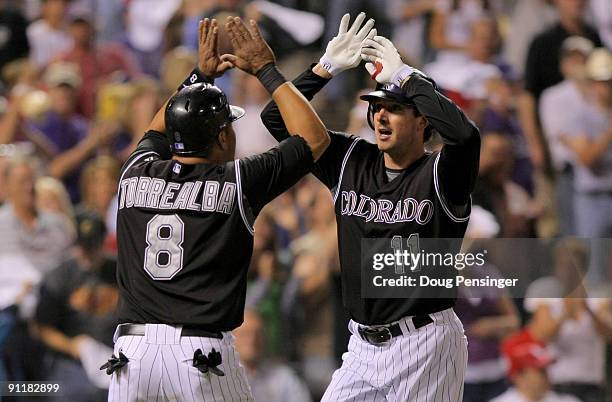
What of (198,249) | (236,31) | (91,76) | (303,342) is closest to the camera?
(198,249)

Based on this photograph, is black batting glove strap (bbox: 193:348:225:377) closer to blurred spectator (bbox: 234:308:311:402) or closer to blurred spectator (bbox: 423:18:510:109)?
blurred spectator (bbox: 234:308:311:402)

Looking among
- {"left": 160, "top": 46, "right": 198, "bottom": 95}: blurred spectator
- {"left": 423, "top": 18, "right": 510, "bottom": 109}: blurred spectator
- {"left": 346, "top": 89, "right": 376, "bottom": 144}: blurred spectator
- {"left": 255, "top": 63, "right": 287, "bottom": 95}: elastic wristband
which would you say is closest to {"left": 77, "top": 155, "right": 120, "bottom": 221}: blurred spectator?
{"left": 160, "top": 46, "right": 198, "bottom": 95}: blurred spectator

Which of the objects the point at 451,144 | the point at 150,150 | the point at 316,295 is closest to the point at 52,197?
the point at 316,295

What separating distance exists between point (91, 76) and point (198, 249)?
3347mm

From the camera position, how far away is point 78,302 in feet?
19.8

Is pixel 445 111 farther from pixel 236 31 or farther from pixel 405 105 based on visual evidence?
pixel 236 31

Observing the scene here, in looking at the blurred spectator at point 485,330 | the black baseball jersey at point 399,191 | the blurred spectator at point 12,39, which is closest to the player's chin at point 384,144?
the black baseball jersey at point 399,191

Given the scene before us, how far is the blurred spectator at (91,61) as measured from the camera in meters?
6.43

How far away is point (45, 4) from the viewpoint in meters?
6.61

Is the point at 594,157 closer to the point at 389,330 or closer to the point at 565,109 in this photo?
the point at 565,109

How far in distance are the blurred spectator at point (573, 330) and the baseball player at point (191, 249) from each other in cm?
260

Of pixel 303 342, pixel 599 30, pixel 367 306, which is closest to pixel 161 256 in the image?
pixel 367 306

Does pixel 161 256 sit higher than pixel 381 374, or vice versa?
pixel 161 256

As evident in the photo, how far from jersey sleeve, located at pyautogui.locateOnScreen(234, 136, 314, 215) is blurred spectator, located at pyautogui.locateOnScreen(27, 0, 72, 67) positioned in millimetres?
3438
